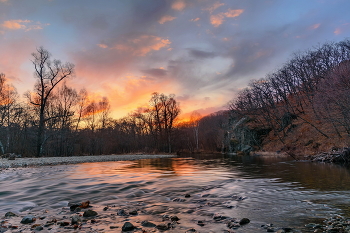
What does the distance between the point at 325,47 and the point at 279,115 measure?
19325 mm

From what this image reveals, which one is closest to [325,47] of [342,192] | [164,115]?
[164,115]

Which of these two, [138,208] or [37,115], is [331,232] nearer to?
[138,208]

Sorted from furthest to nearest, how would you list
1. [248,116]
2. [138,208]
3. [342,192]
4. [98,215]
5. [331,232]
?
[248,116], [342,192], [138,208], [98,215], [331,232]

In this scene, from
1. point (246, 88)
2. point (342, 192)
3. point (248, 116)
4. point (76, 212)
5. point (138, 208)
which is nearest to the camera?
point (76, 212)

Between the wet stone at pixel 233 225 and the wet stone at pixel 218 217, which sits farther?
the wet stone at pixel 218 217

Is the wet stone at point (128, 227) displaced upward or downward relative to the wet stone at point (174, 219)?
upward

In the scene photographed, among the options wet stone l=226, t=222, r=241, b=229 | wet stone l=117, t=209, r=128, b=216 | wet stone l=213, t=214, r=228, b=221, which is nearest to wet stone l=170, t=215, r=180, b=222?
wet stone l=213, t=214, r=228, b=221

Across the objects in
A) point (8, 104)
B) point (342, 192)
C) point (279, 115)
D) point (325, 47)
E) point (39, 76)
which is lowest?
point (342, 192)

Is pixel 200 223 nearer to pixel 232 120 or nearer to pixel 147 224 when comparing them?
pixel 147 224

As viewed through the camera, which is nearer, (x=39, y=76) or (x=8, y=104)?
(x=39, y=76)

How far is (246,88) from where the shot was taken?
6762 cm

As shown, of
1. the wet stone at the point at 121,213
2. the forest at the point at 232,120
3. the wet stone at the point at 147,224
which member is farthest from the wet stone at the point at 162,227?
the forest at the point at 232,120

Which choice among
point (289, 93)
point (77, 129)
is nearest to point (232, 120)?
point (289, 93)

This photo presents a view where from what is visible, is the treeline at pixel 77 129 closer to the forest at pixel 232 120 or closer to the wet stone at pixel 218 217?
the forest at pixel 232 120
